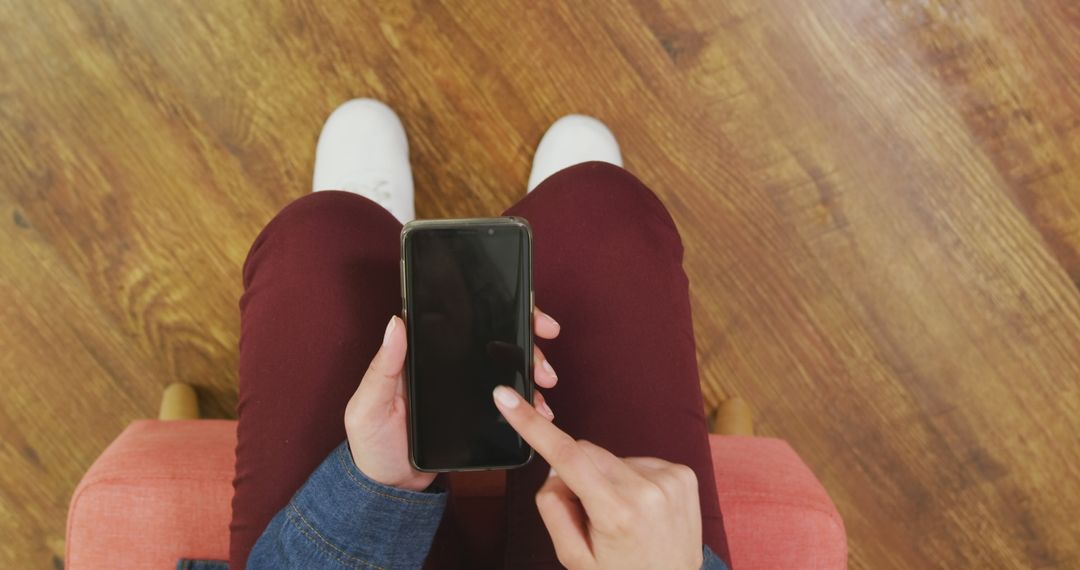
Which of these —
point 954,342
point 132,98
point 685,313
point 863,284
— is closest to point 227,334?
point 132,98

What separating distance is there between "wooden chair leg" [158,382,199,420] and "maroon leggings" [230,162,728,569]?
326mm

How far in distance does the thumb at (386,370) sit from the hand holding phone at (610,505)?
0.09 m

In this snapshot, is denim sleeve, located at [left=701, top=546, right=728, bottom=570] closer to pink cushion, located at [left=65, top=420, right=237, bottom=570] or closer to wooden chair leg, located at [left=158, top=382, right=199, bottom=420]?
pink cushion, located at [left=65, top=420, right=237, bottom=570]

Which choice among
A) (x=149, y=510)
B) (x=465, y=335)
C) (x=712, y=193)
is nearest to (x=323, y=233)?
(x=465, y=335)

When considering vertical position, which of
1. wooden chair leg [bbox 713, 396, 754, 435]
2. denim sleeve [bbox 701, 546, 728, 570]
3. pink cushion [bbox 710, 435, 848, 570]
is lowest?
wooden chair leg [bbox 713, 396, 754, 435]

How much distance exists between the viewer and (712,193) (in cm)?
94

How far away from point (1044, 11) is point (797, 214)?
430mm

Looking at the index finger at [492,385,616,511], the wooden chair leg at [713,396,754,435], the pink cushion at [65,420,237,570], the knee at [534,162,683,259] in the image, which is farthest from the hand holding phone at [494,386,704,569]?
the wooden chair leg at [713,396,754,435]

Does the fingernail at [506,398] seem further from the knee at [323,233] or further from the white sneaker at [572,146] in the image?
the white sneaker at [572,146]

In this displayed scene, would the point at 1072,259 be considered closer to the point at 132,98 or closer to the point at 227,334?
the point at 227,334

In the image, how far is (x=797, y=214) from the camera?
947 mm

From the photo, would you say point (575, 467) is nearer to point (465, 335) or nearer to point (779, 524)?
point (465, 335)

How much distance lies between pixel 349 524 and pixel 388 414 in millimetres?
88

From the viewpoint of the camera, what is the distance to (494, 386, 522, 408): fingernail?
0.43 meters
